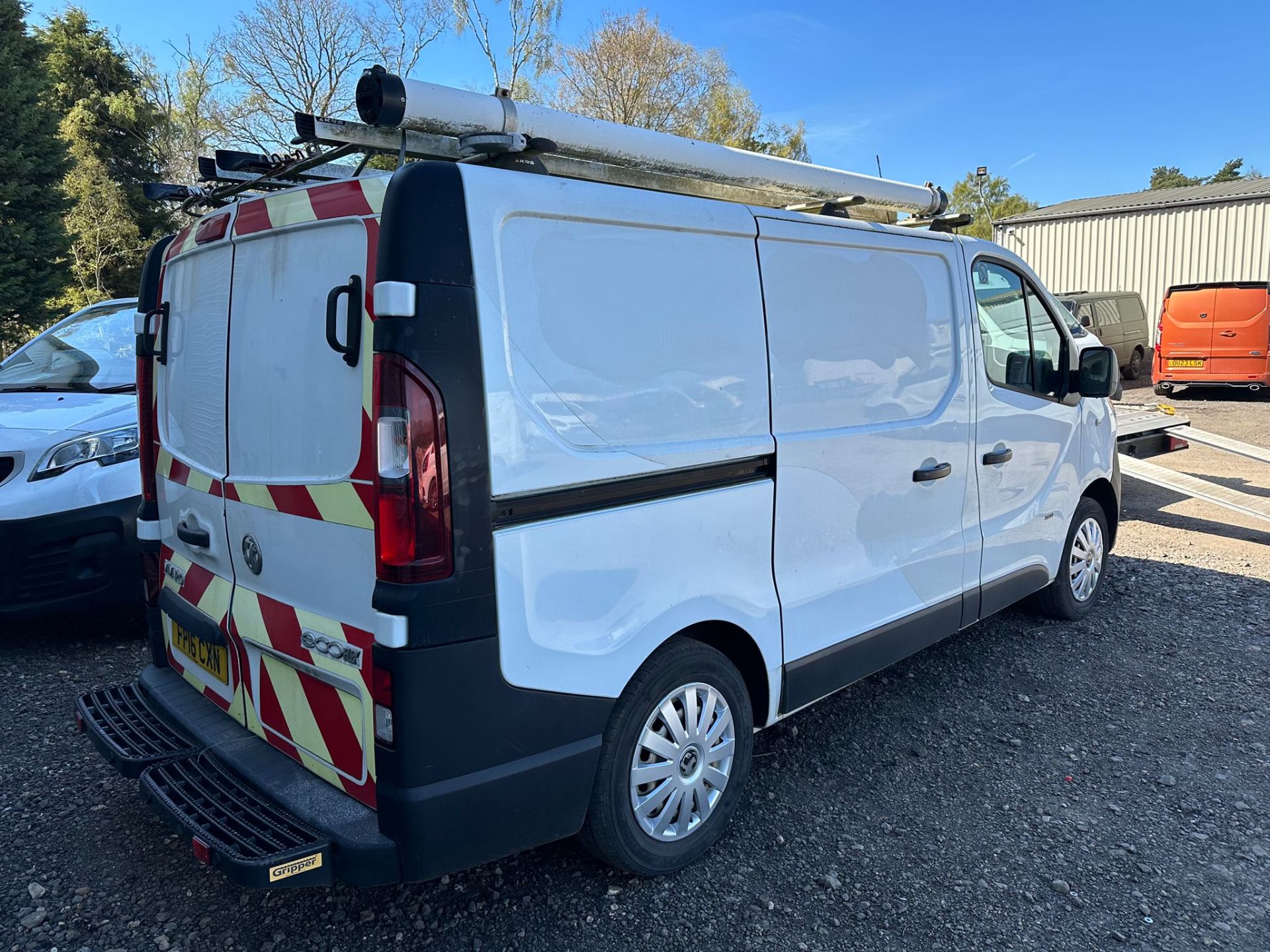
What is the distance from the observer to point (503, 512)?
2.20m

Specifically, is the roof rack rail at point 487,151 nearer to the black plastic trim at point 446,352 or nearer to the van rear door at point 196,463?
the black plastic trim at point 446,352

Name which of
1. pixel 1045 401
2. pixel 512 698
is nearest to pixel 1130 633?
pixel 1045 401

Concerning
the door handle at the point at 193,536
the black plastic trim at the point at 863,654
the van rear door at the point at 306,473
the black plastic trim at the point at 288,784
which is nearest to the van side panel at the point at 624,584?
the black plastic trim at the point at 863,654

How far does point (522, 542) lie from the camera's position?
2.23 meters

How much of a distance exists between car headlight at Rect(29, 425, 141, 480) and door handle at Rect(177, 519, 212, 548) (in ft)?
5.74

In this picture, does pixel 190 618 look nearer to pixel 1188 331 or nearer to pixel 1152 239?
pixel 1188 331

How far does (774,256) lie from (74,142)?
102ft

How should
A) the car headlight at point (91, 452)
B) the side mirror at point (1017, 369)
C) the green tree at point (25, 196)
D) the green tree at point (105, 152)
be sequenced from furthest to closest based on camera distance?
1. the green tree at point (105, 152)
2. the green tree at point (25, 196)
3. the car headlight at point (91, 452)
4. the side mirror at point (1017, 369)

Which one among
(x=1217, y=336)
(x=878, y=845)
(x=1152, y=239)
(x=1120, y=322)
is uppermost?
(x=1152, y=239)

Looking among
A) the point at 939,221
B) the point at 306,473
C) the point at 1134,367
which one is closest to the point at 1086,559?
the point at 939,221

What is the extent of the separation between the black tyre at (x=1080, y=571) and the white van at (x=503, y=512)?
1826mm

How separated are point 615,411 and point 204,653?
1.64 m

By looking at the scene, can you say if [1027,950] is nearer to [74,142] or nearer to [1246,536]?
[1246,536]

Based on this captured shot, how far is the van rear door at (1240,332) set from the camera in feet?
50.6
